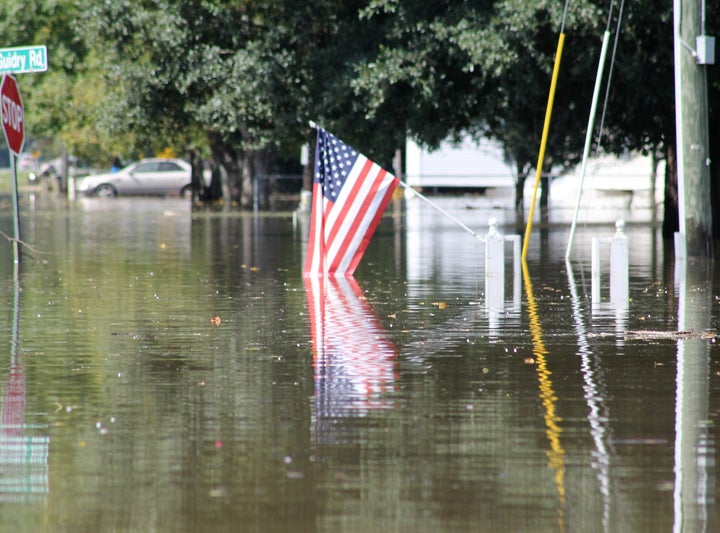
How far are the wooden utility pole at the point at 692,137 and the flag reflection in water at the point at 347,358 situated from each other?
6388 millimetres

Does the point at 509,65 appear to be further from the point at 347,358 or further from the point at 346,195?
the point at 347,358

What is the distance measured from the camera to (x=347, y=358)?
10.2m

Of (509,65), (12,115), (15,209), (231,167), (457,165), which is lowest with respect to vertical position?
(15,209)

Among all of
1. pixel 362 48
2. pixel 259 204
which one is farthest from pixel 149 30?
pixel 259 204

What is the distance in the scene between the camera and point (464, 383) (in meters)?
9.11

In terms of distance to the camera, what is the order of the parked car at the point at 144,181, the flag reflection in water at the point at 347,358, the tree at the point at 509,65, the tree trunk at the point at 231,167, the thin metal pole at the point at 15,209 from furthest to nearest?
the parked car at the point at 144,181, the tree trunk at the point at 231,167, the tree at the point at 509,65, the thin metal pole at the point at 15,209, the flag reflection in water at the point at 347,358

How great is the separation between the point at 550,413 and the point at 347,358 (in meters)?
2.52

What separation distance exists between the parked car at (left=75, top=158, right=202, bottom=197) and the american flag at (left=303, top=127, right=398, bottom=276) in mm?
47811

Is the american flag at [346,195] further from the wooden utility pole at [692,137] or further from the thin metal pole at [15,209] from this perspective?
the wooden utility pole at [692,137]

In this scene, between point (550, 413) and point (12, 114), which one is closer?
point (550, 413)

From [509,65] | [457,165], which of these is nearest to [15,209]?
[509,65]

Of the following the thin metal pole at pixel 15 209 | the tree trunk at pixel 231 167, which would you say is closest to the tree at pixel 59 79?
the tree trunk at pixel 231 167

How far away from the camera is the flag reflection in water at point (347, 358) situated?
827cm

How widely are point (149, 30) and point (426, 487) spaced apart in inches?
1052
